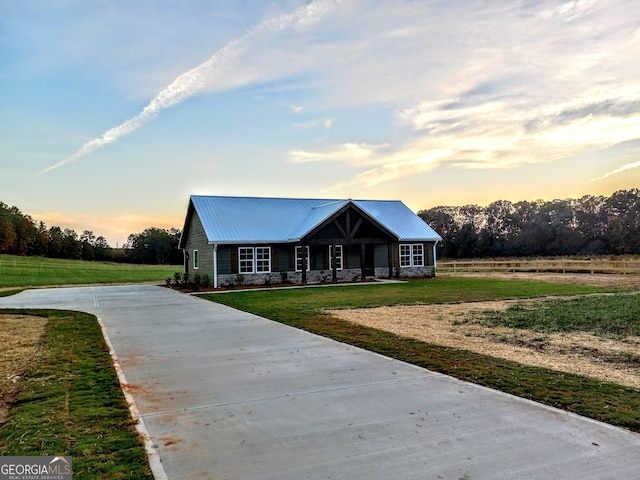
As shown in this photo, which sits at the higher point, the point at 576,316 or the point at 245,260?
the point at 245,260

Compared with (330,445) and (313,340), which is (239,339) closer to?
(313,340)

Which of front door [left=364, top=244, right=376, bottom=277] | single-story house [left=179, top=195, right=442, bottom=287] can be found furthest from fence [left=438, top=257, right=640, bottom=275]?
front door [left=364, top=244, right=376, bottom=277]

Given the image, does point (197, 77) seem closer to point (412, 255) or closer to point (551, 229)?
point (412, 255)

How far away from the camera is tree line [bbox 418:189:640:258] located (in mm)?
56094

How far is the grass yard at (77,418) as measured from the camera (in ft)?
12.2

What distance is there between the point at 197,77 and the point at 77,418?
16011 mm

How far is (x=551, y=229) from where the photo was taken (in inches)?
2416

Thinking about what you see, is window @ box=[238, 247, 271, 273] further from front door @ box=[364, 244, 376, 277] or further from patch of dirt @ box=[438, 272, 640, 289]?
patch of dirt @ box=[438, 272, 640, 289]

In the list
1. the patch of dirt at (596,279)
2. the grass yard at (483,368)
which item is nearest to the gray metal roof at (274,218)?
the patch of dirt at (596,279)

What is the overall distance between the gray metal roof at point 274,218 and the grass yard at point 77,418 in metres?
17.4

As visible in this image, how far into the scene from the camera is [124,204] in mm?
31062

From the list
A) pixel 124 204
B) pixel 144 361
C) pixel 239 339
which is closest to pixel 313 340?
Answer: pixel 239 339

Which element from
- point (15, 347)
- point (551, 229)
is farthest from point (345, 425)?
point (551, 229)

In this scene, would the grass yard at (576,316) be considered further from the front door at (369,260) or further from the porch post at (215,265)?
the porch post at (215,265)
